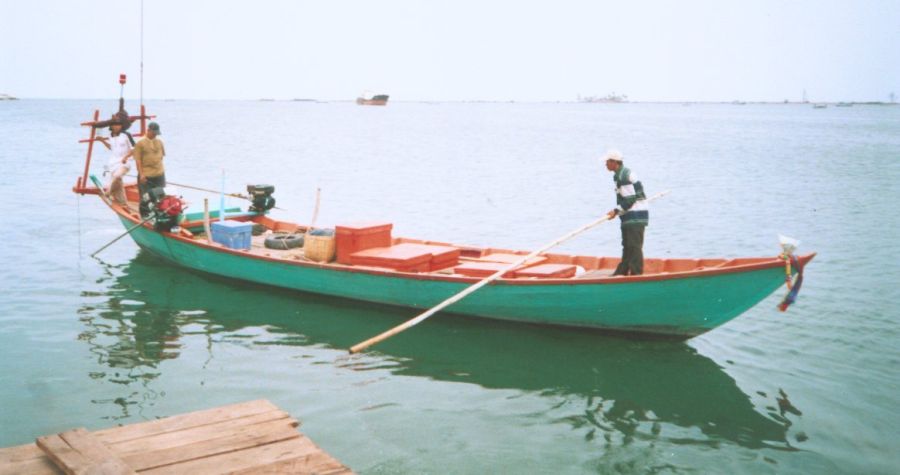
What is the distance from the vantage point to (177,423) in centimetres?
538

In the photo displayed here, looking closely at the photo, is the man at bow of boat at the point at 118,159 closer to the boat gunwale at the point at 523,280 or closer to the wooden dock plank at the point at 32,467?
the boat gunwale at the point at 523,280

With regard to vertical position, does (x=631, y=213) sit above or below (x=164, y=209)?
above

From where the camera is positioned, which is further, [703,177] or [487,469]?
[703,177]

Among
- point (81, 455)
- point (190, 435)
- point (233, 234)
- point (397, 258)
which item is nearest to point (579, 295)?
point (397, 258)

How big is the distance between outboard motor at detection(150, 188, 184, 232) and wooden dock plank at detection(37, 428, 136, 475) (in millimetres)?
10966

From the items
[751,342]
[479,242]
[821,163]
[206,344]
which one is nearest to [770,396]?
[751,342]

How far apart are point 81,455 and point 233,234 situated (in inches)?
401

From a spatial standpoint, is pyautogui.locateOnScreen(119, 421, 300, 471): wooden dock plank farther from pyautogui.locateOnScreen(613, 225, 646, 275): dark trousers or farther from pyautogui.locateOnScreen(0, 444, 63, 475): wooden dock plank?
pyautogui.locateOnScreen(613, 225, 646, 275): dark trousers

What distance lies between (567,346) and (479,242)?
1035 centimetres

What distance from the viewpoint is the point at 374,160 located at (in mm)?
50500

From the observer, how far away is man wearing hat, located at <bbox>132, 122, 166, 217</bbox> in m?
15.8

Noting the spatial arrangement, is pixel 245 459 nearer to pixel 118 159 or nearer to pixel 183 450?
pixel 183 450

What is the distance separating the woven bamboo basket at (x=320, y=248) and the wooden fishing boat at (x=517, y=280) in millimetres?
80

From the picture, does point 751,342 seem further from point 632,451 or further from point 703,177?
point 703,177
